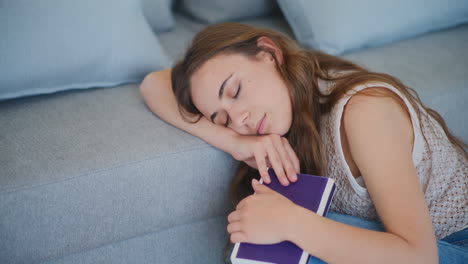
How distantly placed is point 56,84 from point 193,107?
0.44m

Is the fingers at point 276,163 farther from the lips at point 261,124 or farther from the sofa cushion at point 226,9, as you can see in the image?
the sofa cushion at point 226,9

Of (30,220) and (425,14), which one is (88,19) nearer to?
(30,220)

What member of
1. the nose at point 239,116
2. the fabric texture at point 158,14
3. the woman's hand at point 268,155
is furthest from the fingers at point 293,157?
the fabric texture at point 158,14

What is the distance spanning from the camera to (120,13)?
1267 mm

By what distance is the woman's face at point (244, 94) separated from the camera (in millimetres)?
943

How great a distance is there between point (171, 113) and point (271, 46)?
31cm

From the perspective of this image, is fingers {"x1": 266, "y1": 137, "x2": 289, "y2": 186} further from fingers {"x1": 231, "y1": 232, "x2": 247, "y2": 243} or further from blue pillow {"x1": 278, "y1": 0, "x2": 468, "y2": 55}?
blue pillow {"x1": 278, "y1": 0, "x2": 468, "y2": 55}

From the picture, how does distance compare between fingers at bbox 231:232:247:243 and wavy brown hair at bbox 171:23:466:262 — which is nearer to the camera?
fingers at bbox 231:232:247:243

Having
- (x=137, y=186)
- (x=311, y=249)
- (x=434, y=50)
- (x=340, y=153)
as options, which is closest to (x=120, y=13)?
(x=137, y=186)

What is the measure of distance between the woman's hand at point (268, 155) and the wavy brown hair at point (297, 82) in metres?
0.06

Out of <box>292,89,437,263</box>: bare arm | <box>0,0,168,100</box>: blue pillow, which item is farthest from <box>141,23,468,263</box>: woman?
<box>0,0,168,100</box>: blue pillow

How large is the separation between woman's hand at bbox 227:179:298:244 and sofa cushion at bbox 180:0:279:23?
42.2 inches

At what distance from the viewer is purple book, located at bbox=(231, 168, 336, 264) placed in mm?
773

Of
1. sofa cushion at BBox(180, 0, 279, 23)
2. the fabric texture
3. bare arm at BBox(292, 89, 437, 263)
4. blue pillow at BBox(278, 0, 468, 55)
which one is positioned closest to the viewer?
bare arm at BBox(292, 89, 437, 263)
